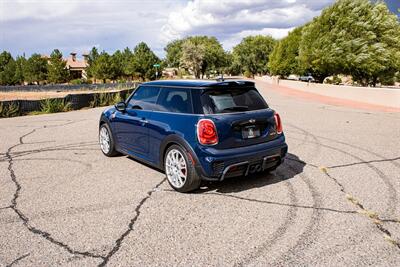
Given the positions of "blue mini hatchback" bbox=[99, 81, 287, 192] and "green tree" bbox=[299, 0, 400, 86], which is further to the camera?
"green tree" bbox=[299, 0, 400, 86]

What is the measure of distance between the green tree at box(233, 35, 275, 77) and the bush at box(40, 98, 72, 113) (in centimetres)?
9317

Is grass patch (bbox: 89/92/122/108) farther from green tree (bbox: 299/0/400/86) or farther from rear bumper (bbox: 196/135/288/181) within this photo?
green tree (bbox: 299/0/400/86)

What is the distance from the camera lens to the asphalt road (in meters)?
3.15

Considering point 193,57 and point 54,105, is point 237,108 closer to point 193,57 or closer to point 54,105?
point 54,105

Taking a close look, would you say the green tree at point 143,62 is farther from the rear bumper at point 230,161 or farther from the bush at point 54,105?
the rear bumper at point 230,161

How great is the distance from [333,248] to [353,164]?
10.9 feet

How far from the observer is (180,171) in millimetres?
4684

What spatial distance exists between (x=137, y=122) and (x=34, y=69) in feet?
233

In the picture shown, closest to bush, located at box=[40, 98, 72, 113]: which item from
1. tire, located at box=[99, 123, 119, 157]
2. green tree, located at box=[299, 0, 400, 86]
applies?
tire, located at box=[99, 123, 119, 157]

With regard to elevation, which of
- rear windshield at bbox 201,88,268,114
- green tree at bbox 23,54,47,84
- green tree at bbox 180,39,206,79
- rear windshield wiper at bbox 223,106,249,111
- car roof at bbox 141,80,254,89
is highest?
green tree at bbox 180,39,206,79

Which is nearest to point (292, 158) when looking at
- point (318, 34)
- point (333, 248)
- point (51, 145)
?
point (333, 248)

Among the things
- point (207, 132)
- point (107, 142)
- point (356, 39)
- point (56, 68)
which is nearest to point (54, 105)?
point (107, 142)

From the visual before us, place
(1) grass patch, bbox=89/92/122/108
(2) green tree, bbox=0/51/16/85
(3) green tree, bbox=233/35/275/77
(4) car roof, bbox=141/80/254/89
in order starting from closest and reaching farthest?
(4) car roof, bbox=141/80/254/89
(1) grass patch, bbox=89/92/122/108
(2) green tree, bbox=0/51/16/85
(3) green tree, bbox=233/35/275/77

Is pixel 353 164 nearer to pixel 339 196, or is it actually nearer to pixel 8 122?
pixel 339 196
